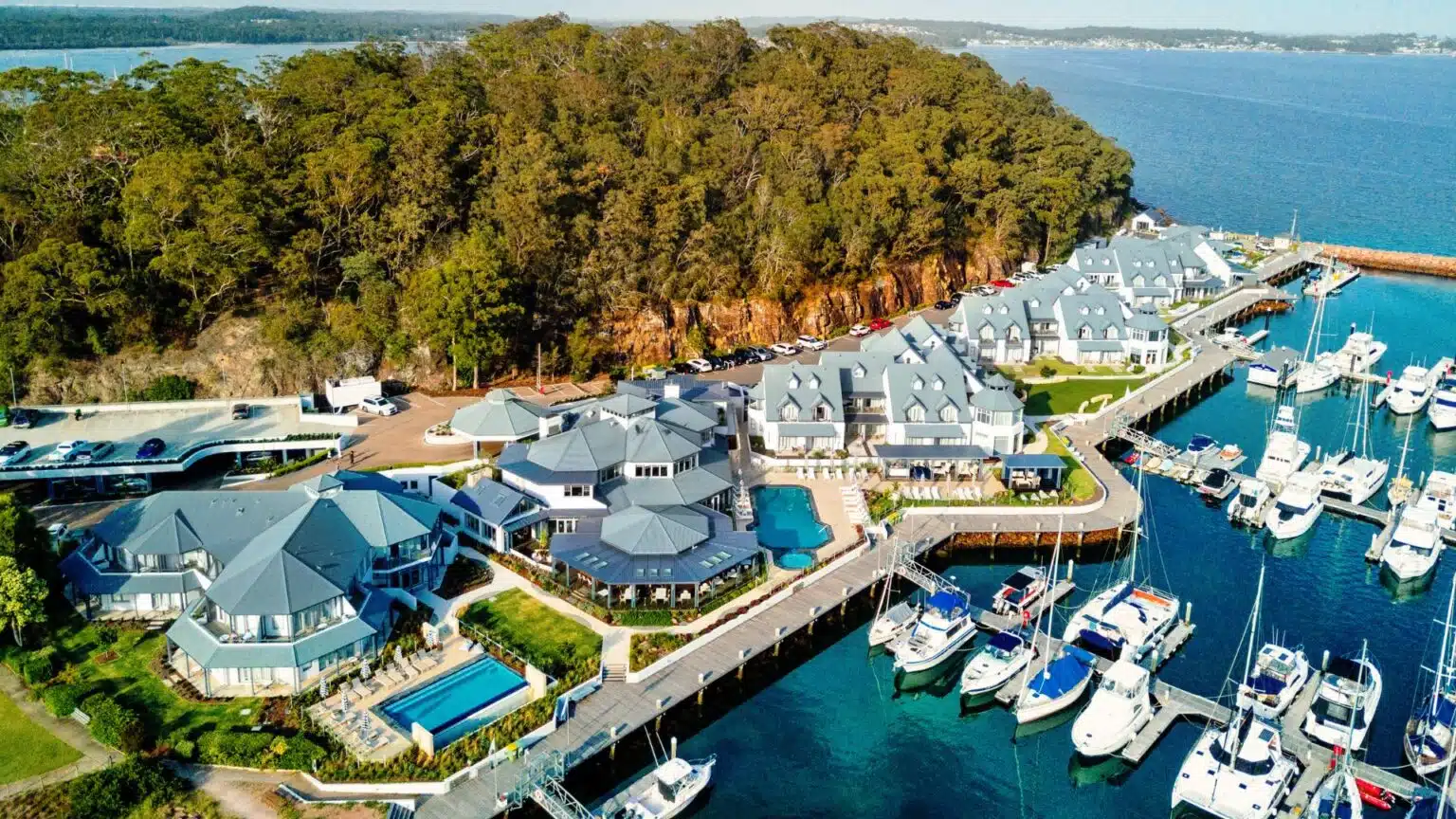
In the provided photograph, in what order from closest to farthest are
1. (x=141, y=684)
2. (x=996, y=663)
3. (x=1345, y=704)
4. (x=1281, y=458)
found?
1. (x=1345, y=704)
2. (x=141, y=684)
3. (x=996, y=663)
4. (x=1281, y=458)

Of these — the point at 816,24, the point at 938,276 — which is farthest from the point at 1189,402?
the point at 816,24

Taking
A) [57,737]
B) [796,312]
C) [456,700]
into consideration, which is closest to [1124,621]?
[456,700]

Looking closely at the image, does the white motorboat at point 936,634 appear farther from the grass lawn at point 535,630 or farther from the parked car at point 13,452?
the parked car at point 13,452

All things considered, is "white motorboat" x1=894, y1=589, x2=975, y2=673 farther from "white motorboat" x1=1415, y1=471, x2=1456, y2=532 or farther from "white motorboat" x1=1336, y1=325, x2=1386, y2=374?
"white motorboat" x1=1336, y1=325, x2=1386, y2=374

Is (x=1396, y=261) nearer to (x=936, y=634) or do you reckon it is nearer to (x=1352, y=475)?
(x=1352, y=475)

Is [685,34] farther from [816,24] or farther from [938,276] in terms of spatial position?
[938,276]

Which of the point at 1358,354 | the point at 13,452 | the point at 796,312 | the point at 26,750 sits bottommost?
the point at 26,750
